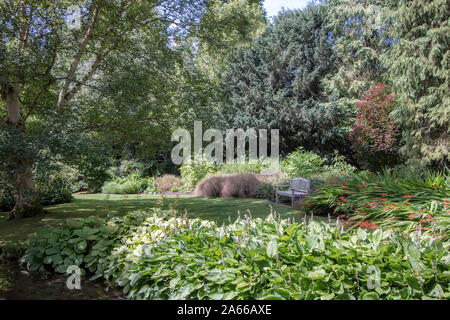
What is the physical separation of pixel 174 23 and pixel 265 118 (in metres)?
7.96

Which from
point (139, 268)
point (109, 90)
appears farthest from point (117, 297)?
point (109, 90)

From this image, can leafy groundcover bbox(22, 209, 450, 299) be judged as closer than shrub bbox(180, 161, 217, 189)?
Yes

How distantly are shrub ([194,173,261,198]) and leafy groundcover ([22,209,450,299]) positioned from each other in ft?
17.8

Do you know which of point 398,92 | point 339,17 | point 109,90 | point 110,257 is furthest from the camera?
point 339,17

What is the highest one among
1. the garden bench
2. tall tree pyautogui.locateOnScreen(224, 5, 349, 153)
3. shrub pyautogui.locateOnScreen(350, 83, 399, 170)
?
tall tree pyautogui.locateOnScreen(224, 5, 349, 153)

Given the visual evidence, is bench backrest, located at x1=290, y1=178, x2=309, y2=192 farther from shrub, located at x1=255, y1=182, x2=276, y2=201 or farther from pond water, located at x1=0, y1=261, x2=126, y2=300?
pond water, located at x1=0, y1=261, x2=126, y2=300

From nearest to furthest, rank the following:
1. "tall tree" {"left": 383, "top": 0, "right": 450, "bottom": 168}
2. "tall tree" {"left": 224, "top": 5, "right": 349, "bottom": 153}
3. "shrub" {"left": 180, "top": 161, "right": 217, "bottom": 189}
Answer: "tall tree" {"left": 383, "top": 0, "right": 450, "bottom": 168}, "shrub" {"left": 180, "top": 161, "right": 217, "bottom": 189}, "tall tree" {"left": 224, "top": 5, "right": 349, "bottom": 153}

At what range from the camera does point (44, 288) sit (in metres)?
3.50

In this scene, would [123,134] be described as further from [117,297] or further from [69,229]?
[117,297]

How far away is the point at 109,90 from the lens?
665 centimetres

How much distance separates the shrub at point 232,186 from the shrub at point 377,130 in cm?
467

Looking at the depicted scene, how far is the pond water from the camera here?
328 centimetres

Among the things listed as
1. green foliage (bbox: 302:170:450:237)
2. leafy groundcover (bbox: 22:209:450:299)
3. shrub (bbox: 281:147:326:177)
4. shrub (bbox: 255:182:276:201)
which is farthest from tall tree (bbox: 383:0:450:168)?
leafy groundcover (bbox: 22:209:450:299)

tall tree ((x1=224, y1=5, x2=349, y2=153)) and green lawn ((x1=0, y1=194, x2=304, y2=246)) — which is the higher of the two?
tall tree ((x1=224, y1=5, x2=349, y2=153))
